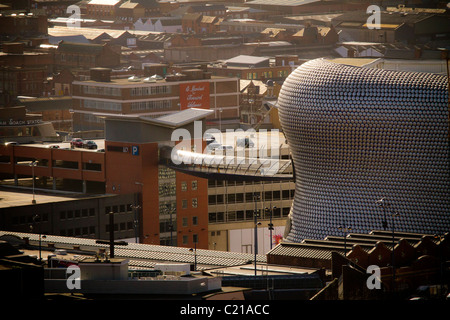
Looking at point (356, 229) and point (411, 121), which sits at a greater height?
point (411, 121)

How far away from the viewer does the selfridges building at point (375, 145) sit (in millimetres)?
148875

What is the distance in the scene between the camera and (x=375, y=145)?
492ft

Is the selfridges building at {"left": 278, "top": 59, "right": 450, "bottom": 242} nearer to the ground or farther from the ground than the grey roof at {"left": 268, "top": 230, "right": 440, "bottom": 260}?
farther from the ground

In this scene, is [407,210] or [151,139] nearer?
[407,210]

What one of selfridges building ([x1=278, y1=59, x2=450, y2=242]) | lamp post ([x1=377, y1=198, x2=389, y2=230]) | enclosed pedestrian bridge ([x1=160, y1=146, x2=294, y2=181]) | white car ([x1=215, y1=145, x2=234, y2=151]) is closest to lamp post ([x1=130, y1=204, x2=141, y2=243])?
enclosed pedestrian bridge ([x1=160, y1=146, x2=294, y2=181])

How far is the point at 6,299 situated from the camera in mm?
97000

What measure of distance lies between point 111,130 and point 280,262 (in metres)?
43.6

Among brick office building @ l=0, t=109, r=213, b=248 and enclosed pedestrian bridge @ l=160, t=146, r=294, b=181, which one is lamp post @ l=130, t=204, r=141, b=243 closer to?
brick office building @ l=0, t=109, r=213, b=248

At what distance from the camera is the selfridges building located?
14888cm

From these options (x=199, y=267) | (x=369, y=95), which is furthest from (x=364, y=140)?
(x=199, y=267)
